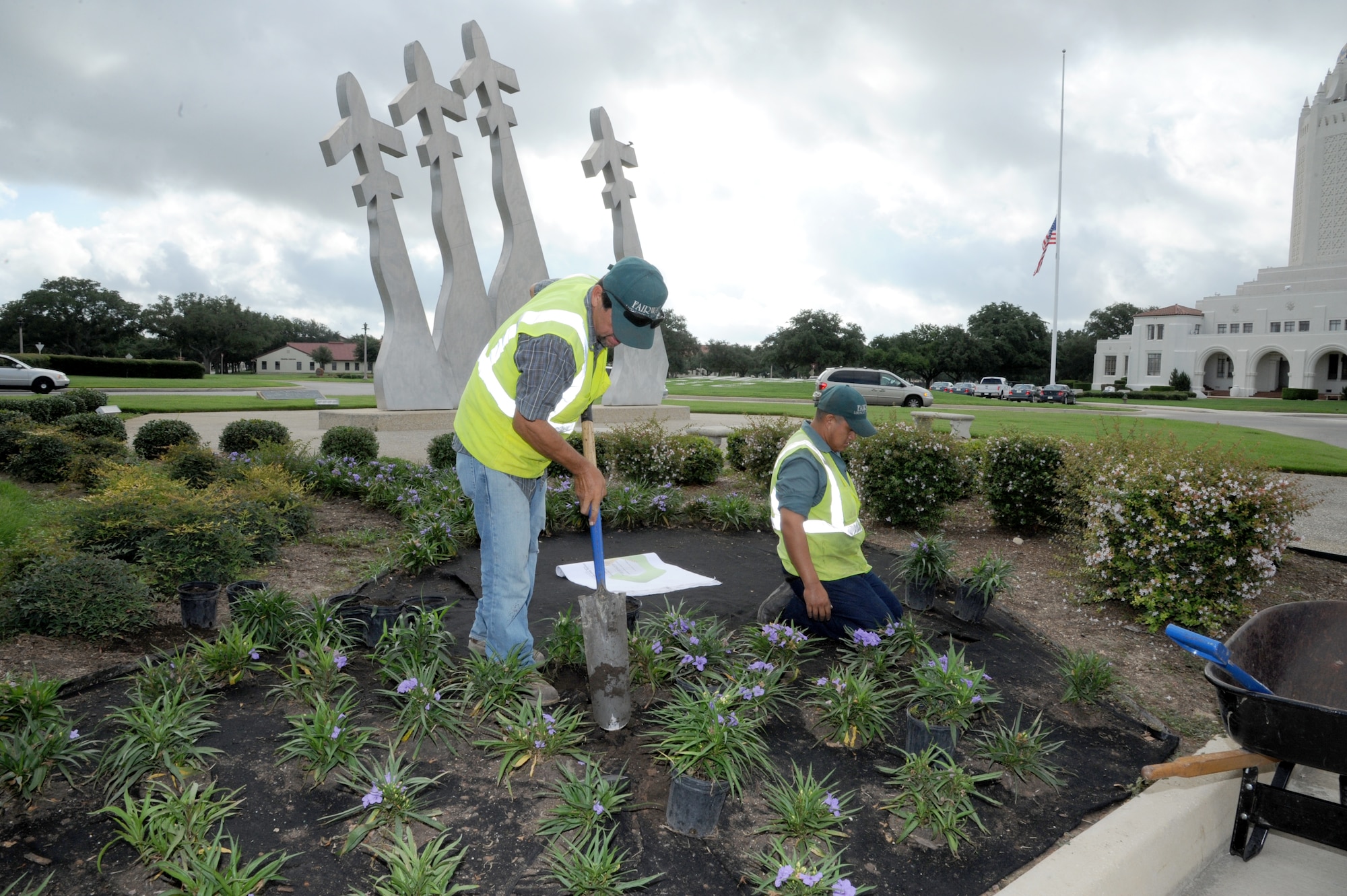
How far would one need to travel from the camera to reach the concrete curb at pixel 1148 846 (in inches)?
90.0

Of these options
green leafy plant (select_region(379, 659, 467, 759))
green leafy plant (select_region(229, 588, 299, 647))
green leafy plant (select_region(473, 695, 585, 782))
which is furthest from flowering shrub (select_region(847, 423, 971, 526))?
green leafy plant (select_region(229, 588, 299, 647))

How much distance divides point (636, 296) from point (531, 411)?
61 cm

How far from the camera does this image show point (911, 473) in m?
6.91

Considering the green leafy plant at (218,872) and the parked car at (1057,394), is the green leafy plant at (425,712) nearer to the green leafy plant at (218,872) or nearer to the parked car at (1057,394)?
the green leafy plant at (218,872)

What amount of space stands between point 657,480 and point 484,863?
681cm

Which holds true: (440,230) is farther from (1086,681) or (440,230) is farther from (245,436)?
(1086,681)

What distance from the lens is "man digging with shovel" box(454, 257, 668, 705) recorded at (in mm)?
2898

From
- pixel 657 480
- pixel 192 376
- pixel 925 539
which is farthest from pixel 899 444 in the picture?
pixel 192 376

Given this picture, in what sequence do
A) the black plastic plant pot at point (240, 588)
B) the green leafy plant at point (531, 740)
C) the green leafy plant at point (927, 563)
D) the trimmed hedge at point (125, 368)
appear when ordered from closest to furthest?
the green leafy plant at point (531, 740) < the black plastic plant pot at point (240, 588) < the green leafy plant at point (927, 563) < the trimmed hedge at point (125, 368)

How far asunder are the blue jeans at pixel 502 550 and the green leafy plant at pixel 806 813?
120 centimetres

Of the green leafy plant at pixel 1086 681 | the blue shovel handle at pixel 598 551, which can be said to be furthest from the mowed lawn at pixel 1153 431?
the blue shovel handle at pixel 598 551

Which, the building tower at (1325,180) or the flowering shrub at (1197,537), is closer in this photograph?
the flowering shrub at (1197,537)

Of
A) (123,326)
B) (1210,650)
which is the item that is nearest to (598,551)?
(1210,650)

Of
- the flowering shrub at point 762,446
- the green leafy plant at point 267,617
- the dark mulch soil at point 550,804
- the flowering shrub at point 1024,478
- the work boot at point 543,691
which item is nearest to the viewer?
the dark mulch soil at point 550,804
